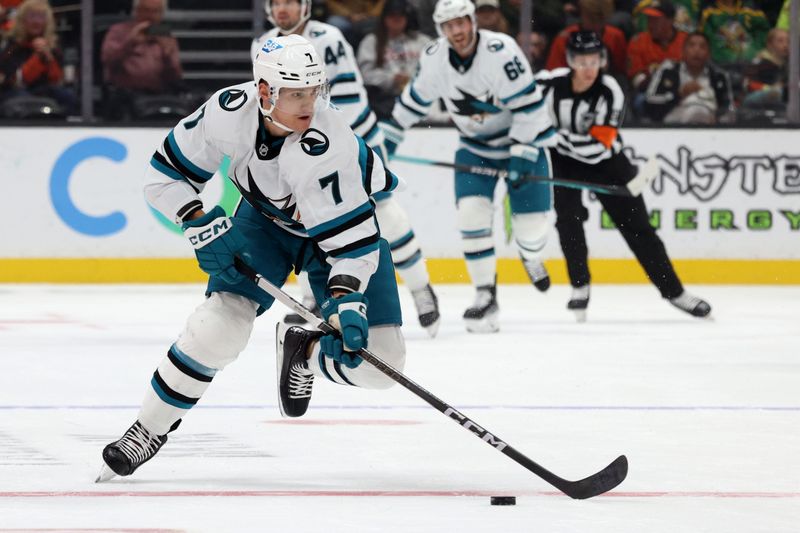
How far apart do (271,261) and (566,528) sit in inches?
40.5

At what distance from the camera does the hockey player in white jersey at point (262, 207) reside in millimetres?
3471

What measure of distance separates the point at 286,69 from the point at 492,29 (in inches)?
213

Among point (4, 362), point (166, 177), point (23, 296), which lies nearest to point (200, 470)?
point (166, 177)

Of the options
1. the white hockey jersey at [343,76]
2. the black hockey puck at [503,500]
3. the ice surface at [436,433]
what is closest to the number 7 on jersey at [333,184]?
the ice surface at [436,433]

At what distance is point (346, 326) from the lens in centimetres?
347

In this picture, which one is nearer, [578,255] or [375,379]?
[375,379]

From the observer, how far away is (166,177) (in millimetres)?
3633

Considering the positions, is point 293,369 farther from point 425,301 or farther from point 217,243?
point 425,301

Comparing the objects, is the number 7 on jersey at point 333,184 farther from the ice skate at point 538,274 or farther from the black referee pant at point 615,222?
the black referee pant at point 615,222

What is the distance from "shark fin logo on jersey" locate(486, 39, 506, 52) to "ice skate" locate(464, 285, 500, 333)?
3.08ft

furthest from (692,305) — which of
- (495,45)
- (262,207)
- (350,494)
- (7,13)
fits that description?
(350,494)

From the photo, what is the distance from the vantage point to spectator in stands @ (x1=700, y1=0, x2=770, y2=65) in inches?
349

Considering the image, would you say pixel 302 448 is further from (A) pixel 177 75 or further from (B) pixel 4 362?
(A) pixel 177 75

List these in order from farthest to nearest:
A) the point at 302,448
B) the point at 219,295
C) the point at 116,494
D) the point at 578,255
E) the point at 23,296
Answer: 1. the point at 23,296
2. the point at 578,255
3. the point at 302,448
4. the point at 219,295
5. the point at 116,494
